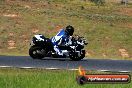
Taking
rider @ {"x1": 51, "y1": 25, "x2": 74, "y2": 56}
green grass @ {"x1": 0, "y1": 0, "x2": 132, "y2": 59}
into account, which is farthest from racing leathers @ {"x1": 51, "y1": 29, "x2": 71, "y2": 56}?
green grass @ {"x1": 0, "y1": 0, "x2": 132, "y2": 59}

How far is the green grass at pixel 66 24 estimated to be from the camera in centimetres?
3278

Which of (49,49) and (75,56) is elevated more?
(49,49)

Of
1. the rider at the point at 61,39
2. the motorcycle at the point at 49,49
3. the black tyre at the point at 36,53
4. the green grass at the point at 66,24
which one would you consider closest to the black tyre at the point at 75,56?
the motorcycle at the point at 49,49

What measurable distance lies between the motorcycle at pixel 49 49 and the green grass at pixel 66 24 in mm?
6931

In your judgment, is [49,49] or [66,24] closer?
[49,49]

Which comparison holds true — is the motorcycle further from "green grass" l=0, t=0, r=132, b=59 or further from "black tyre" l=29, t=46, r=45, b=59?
"green grass" l=0, t=0, r=132, b=59

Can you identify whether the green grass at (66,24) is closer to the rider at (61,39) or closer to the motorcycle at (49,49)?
the motorcycle at (49,49)

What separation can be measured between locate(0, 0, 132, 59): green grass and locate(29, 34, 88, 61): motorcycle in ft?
22.7

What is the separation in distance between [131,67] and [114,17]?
2146 centimetres

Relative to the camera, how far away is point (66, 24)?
1475 inches

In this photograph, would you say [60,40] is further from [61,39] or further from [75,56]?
[75,56]

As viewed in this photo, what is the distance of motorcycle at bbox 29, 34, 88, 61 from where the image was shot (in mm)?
23078

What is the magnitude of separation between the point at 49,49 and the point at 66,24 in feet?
46.4

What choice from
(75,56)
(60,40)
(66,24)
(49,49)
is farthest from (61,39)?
(66,24)
